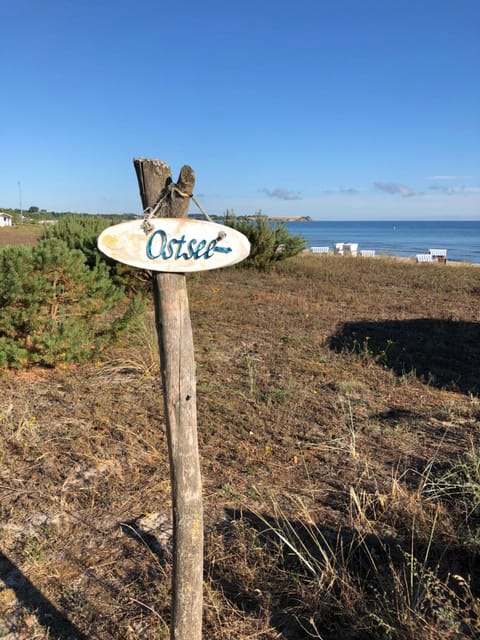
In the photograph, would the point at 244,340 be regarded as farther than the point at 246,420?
Yes

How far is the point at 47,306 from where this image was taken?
5.46 m

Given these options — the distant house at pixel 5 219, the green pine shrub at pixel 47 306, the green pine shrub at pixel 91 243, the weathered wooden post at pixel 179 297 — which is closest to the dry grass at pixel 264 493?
the green pine shrub at pixel 47 306

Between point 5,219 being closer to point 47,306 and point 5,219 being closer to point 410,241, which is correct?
point 410,241

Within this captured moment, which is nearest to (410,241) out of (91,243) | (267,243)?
(267,243)

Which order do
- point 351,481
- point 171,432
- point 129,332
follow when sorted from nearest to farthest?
point 171,432, point 351,481, point 129,332

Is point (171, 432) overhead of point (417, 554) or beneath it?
overhead

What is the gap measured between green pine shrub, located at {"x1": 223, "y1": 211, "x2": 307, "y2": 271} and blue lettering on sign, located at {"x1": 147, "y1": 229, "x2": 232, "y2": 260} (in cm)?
1310

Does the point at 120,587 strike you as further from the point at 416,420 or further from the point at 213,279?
the point at 213,279

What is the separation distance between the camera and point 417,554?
248cm

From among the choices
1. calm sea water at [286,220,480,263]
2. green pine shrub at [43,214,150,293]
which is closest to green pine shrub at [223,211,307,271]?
calm sea water at [286,220,480,263]

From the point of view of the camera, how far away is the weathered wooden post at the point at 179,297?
1.51m

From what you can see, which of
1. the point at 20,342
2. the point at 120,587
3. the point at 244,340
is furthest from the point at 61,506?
the point at 244,340

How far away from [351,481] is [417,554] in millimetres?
789

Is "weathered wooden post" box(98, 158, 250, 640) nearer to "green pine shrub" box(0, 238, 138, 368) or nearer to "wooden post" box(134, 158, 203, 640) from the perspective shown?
"wooden post" box(134, 158, 203, 640)
